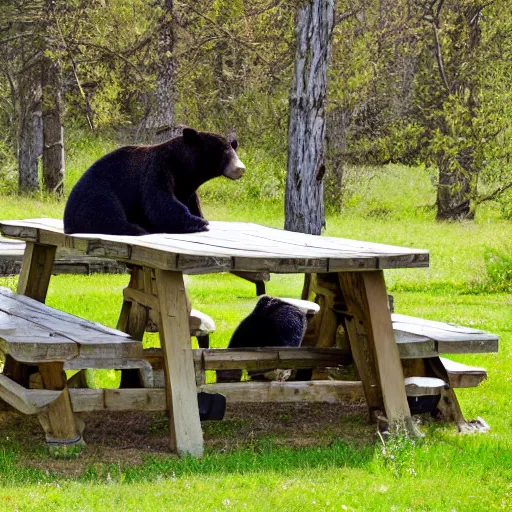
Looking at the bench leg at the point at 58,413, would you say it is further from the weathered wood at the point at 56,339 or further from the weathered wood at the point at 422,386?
the weathered wood at the point at 422,386

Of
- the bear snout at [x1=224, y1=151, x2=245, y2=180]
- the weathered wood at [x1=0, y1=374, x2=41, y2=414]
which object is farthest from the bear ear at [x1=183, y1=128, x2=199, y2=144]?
the weathered wood at [x1=0, y1=374, x2=41, y2=414]

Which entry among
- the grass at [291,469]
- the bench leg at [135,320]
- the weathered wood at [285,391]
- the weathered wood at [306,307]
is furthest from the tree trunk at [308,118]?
the weathered wood at [285,391]

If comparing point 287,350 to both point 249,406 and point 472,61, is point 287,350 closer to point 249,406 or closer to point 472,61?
point 249,406

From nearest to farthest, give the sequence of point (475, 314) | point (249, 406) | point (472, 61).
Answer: point (249, 406) → point (475, 314) → point (472, 61)

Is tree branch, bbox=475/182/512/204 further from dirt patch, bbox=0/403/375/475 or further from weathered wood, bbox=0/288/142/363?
weathered wood, bbox=0/288/142/363

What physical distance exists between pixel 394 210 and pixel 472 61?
389cm

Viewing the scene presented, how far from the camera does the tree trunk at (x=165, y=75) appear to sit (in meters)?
17.0

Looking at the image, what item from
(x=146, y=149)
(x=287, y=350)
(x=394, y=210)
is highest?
(x=146, y=149)

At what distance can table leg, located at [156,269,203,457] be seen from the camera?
549 centimetres

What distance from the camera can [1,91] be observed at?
27422 mm

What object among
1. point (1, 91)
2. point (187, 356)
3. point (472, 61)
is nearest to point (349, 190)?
point (472, 61)

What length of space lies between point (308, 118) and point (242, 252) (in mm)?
9222

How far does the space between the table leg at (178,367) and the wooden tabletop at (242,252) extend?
220 millimetres

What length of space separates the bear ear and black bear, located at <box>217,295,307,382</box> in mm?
1522
